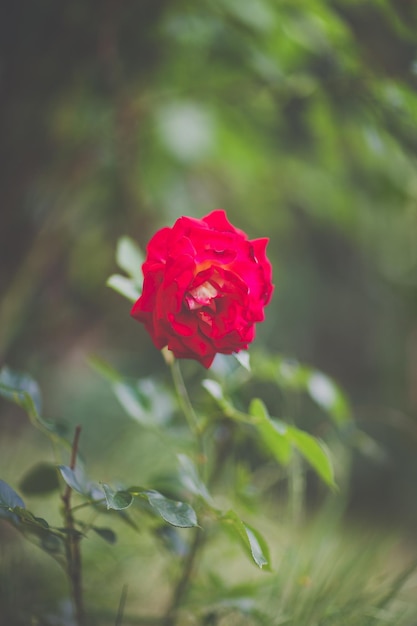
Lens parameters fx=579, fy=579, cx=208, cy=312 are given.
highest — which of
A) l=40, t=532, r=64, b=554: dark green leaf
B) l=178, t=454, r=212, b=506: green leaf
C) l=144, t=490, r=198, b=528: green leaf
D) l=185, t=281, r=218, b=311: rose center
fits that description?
l=185, t=281, r=218, b=311: rose center

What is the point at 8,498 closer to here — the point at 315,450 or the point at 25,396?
the point at 25,396

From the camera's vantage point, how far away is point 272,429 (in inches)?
17.6

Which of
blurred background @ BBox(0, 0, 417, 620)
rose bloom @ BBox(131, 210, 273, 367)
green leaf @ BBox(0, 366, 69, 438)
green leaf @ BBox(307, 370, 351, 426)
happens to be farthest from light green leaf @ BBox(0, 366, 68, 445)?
blurred background @ BBox(0, 0, 417, 620)

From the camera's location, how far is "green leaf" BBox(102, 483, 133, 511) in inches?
14.2

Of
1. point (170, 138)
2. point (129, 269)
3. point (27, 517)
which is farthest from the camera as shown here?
point (170, 138)

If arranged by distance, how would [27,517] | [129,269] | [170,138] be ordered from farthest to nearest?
[170,138] < [129,269] < [27,517]

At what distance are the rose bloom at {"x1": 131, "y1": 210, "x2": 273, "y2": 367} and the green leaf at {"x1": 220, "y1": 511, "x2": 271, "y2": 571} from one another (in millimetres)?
106

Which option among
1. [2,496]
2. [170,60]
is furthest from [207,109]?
[2,496]

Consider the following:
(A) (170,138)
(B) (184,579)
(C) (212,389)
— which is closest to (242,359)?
(C) (212,389)

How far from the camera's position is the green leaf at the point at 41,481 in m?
0.50

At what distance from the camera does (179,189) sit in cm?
106

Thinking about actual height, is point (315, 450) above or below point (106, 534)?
above

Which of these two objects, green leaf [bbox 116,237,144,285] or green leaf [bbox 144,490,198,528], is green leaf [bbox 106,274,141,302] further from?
green leaf [bbox 144,490,198,528]

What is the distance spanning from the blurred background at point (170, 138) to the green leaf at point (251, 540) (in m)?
0.46
